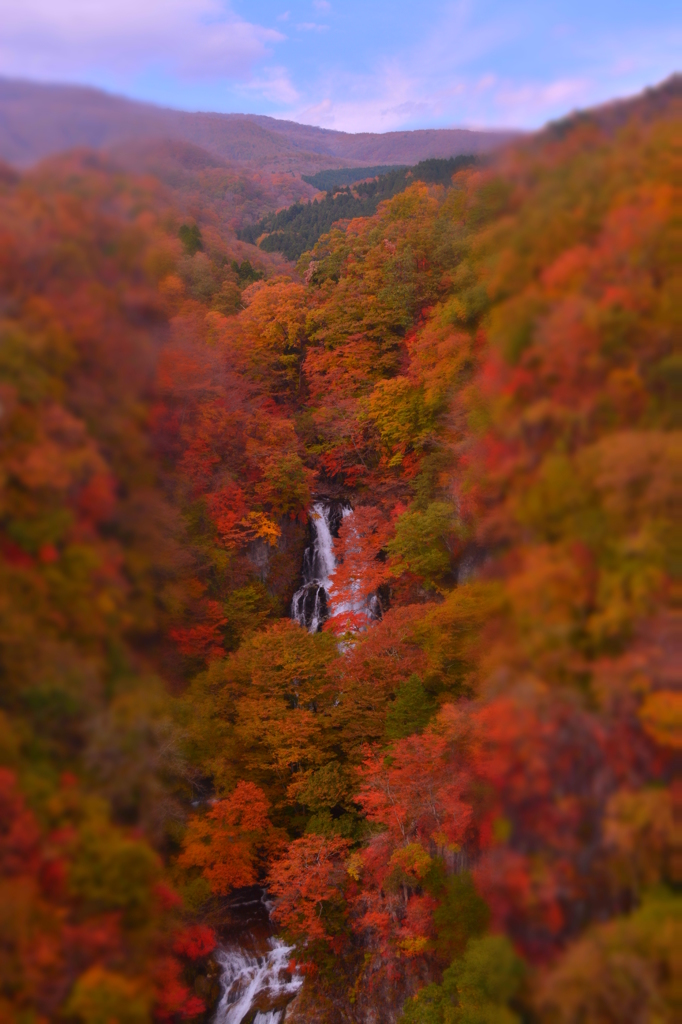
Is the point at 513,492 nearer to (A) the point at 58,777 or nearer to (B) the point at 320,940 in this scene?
(A) the point at 58,777

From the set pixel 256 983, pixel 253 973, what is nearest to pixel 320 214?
pixel 253 973

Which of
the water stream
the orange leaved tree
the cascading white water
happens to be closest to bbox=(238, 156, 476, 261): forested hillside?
the orange leaved tree

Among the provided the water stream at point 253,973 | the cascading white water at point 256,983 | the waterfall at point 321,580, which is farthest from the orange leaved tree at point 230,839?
the waterfall at point 321,580

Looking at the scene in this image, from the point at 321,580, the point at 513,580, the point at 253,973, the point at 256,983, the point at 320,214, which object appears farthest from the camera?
the point at 320,214

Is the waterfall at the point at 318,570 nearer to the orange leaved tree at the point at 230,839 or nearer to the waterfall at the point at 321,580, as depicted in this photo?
the waterfall at the point at 321,580

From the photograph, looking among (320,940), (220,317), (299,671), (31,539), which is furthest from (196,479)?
(31,539)

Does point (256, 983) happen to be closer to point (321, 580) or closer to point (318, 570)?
point (321, 580)

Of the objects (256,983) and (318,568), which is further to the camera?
(318,568)
